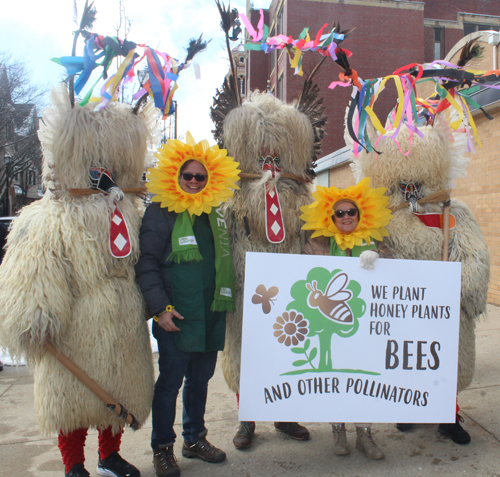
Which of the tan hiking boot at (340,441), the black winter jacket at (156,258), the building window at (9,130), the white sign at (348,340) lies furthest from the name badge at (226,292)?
the building window at (9,130)

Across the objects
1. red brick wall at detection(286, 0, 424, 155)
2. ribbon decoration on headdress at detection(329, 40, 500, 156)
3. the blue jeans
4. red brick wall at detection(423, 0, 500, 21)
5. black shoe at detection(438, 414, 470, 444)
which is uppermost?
red brick wall at detection(423, 0, 500, 21)

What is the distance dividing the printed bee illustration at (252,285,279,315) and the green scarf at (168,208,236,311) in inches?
8.1

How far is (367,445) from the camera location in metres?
2.68

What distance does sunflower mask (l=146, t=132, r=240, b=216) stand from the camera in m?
2.58

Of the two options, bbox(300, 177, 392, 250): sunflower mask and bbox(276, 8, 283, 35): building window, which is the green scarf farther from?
bbox(276, 8, 283, 35): building window

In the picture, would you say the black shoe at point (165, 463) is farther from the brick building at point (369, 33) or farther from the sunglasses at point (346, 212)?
the brick building at point (369, 33)

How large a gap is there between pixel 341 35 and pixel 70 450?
9.65ft

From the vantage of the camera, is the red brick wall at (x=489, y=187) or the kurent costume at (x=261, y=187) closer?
the kurent costume at (x=261, y=187)

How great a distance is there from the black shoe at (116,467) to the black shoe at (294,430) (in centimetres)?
98

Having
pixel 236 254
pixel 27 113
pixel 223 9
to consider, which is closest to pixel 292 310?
pixel 236 254

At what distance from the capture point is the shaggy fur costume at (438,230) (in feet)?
9.52

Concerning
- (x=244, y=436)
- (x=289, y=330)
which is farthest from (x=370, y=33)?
(x=244, y=436)

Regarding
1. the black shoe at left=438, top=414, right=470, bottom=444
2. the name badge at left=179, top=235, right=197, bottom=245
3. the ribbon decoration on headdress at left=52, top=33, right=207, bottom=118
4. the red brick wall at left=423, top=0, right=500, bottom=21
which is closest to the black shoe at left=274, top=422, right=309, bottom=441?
the black shoe at left=438, top=414, right=470, bottom=444

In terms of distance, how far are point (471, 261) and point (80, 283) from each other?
2448mm
